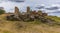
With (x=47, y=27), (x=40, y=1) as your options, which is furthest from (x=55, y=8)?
(x=47, y=27)

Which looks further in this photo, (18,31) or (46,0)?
(46,0)

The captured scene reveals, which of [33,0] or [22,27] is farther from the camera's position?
[33,0]

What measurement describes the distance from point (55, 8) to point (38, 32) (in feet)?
94.4

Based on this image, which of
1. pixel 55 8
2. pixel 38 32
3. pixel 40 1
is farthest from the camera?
pixel 40 1

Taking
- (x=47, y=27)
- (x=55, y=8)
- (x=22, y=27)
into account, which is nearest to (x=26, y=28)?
(x=22, y=27)

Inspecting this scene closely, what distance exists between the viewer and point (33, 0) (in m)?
56.8

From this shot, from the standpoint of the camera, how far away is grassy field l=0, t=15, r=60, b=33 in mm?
19609

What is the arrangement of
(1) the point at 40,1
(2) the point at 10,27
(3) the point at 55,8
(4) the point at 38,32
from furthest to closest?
(1) the point at 40,1 < (3) the point at 55,8 < (2) the point at 10,27 < (4) the point at 38,32

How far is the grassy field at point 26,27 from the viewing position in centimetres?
1961

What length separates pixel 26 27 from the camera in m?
20.6

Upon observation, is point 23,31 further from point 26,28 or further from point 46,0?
point 46,0

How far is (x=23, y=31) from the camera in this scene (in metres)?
19.5

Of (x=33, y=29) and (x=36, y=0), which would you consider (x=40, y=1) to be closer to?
(x=36, y=0)

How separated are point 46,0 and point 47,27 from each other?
3456 cm
